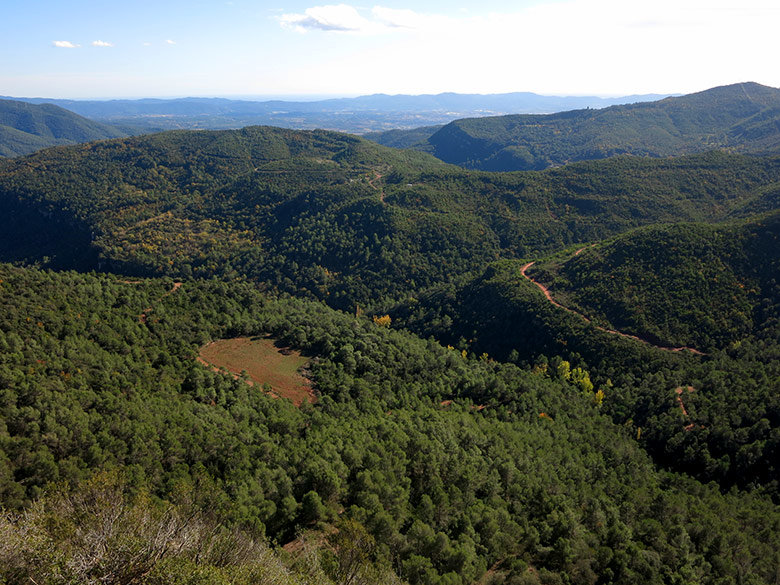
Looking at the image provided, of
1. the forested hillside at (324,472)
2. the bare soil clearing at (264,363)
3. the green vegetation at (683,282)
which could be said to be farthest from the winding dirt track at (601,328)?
the bare soil clearing at (264,363)

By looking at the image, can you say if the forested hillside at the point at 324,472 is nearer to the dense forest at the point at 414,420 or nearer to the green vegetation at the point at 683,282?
the dense forest at the point at 414,420

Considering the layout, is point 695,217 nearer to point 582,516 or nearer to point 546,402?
point 546,402

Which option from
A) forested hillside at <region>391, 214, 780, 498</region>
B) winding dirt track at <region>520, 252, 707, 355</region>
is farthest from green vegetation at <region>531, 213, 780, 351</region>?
winding dirt track at <region>520, 252, 707, 355</region>

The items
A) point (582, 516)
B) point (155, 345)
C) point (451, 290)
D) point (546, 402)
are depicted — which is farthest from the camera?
point (451, 290)

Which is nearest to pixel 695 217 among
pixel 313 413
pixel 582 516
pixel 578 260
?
pixel 578 260

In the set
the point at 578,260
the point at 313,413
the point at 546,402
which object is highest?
the point at 578,260

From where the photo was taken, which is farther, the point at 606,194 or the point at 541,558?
the point at 606,194
